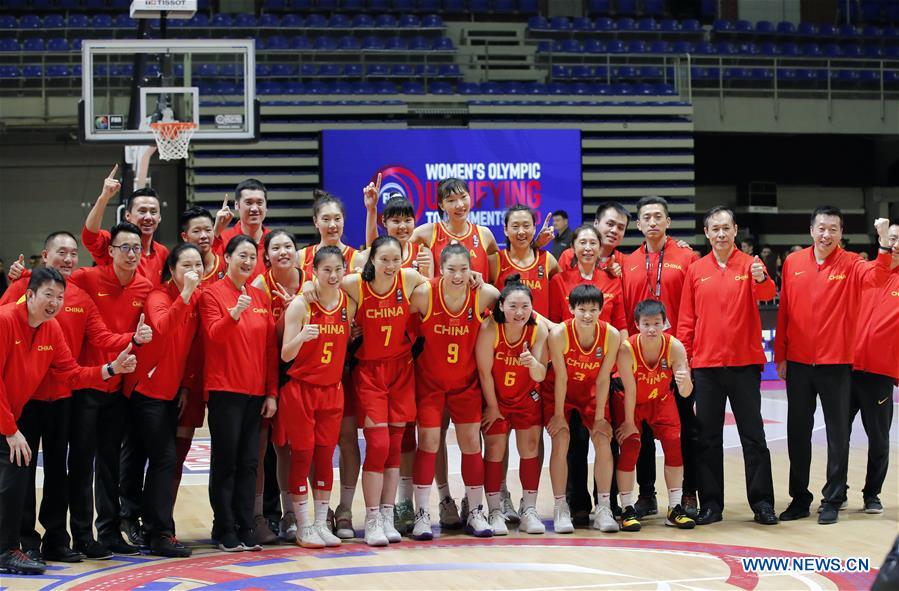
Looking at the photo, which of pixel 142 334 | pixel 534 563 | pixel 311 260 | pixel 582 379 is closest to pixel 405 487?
pixel 582 379

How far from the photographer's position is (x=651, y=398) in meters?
6.70

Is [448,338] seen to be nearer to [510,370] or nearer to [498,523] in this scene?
[510,370]

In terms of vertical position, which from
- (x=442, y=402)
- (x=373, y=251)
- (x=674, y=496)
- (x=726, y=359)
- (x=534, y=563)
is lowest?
(x=534, y=563)

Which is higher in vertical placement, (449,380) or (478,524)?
(449,380)

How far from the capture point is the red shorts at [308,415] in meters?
6.07

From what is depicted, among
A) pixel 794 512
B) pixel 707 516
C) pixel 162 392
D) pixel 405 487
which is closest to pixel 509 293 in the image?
pixel 405 487

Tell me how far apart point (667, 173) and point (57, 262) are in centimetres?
1379

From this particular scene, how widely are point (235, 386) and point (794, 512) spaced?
11.3 ft

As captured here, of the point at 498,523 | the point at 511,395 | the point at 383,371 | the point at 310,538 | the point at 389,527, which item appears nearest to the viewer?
the point at 310,538

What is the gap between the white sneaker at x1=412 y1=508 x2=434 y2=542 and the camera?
625 cm

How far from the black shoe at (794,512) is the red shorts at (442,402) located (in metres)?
1.98

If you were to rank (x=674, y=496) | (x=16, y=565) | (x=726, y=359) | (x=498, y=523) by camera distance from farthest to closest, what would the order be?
(x=726, y=359) < (x=674, y=496) < (x=498, y=523) < (x=16, y=565)

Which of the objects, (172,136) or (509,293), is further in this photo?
(172,136)

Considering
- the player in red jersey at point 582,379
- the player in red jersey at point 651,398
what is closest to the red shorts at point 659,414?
the player in red jersey at point 651,398
